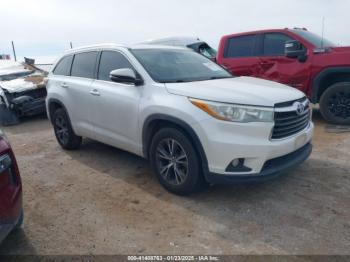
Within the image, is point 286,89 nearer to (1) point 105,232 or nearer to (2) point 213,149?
(2) point 213,149

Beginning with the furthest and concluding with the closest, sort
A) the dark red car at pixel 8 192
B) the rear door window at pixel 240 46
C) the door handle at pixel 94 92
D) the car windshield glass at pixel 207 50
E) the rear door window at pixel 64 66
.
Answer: the car windshield glass at pixel 207 50, the rear door window at pixel 240 46, the rear door window at pixel 64 66, the door handle at pixel 94 92, the dark red car at pixel 8 192

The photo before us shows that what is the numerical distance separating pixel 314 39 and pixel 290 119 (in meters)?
4.30

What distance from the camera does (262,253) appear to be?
2.77m

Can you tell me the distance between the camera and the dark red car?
253 centimetres

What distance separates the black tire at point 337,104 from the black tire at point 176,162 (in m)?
4.10

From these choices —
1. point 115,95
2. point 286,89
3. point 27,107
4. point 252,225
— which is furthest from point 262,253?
point 27,107

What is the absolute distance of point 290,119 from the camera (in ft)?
11.6

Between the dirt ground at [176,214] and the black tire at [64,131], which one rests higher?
the black tire at [64,131]

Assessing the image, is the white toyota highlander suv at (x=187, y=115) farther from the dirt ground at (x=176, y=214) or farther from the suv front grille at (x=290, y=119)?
the dirt ground at (x=176, y=214)

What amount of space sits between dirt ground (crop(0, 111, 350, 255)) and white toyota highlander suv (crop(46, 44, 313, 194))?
382 mm

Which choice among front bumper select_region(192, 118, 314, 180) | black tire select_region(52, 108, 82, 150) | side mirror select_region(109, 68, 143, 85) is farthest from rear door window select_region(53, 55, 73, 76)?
A: front bumper select_region(192, 118, 314, 180)

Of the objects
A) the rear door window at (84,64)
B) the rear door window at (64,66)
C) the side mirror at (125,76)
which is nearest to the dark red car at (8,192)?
the side mirror at (125,76)

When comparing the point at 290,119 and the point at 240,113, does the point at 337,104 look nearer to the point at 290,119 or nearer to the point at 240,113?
the point at 290,119

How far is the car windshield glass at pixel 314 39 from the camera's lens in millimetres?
6867
